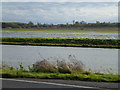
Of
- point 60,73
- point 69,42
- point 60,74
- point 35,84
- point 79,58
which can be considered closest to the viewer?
point 35,84

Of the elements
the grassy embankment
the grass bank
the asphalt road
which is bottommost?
the asphalt road

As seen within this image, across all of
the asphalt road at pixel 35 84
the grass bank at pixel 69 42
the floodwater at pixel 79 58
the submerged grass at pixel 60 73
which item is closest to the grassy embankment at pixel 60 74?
the submerged grass at pixel 60 73

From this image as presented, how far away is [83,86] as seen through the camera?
247 inches

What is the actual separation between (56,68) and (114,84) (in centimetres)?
309

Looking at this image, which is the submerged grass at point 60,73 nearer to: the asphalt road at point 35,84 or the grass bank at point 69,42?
the asphalt road at point 35,84

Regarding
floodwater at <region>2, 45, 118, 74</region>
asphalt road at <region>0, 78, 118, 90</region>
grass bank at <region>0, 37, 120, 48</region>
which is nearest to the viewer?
asphalt road at <region>0, 78, 118, 90</region>

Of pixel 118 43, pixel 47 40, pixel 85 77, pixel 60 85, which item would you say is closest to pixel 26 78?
pixel 60 85

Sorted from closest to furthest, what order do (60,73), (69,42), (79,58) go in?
(60,73) → (79,58) → (69,42)

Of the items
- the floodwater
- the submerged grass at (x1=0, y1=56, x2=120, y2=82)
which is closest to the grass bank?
the floodwater

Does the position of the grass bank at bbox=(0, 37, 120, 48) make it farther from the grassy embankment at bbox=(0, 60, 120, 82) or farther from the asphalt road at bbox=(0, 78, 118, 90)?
the asphalt road at bbox=(0, 78, 118, 90)

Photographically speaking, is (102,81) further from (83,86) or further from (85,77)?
(83,86)

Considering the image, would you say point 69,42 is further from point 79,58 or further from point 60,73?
point 60,73

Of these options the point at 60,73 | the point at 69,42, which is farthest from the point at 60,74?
the point at 69,42

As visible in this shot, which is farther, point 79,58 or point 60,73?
point 79,58
